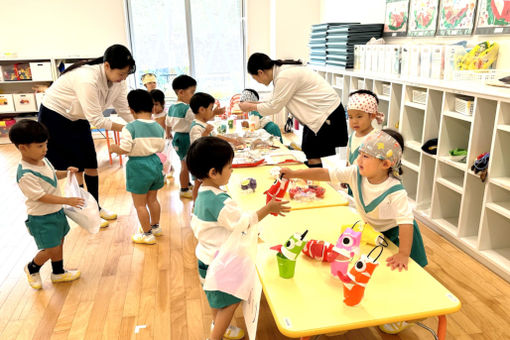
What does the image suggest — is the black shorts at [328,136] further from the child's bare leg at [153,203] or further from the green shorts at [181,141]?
the child's bare leg at [153,203]

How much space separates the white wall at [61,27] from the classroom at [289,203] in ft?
8.73

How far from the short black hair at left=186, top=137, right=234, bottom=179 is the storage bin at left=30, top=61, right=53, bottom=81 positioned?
18.4 feet

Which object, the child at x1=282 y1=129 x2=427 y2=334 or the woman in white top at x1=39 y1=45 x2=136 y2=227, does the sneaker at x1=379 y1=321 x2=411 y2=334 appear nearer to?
the child at x1=282 y1=129 x2=427 y2=334

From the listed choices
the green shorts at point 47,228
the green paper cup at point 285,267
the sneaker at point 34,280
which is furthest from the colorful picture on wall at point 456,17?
the sneaker at point 34,280

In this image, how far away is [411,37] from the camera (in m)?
3.86

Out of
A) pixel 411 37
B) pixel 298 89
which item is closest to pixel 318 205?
pixel 298 89

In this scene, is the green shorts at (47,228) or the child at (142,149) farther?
the child at (142,149)

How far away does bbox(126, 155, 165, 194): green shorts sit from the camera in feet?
8.93

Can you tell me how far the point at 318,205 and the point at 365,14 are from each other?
3.54m

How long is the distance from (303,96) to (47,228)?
201 centimetres

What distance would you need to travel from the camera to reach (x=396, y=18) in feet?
13.4

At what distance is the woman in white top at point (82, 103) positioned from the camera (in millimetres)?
2703

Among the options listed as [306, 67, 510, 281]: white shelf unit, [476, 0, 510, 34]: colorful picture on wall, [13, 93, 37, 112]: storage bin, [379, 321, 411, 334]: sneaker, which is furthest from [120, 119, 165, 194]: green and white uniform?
[13, 93, 37, 112]: storage bin

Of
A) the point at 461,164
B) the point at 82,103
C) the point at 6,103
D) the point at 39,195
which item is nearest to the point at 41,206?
the point at 39,195
